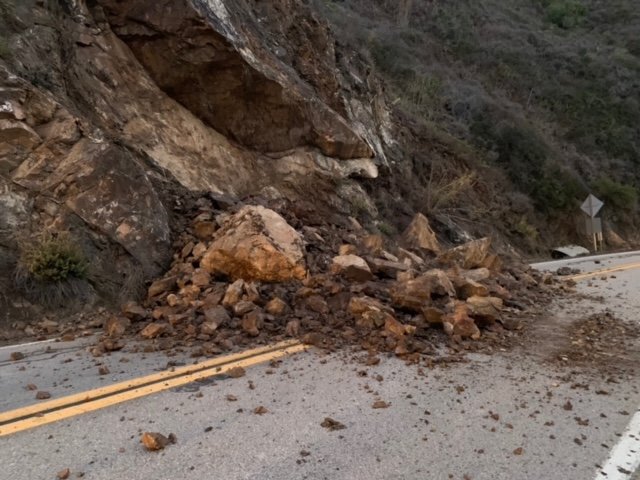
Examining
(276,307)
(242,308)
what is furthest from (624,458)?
(242,308)

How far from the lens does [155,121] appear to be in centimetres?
1020

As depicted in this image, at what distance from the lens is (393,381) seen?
14.4 ft

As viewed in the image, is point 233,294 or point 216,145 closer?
point 233,294

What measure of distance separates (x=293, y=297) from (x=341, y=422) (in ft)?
10.1

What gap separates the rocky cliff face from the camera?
24.2 ft

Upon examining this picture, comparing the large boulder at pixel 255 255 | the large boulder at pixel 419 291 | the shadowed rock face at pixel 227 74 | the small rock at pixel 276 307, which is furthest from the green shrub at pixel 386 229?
the small rock at pixel 276 307

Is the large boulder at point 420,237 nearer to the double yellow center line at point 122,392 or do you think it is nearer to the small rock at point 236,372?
the double yellow center line at point 122,392

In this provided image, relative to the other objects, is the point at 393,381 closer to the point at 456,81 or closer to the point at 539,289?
the point at 539,289

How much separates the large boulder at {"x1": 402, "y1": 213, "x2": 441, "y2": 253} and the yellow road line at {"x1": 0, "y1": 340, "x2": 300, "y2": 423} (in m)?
7.60

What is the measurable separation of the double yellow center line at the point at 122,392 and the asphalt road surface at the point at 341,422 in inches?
4.1

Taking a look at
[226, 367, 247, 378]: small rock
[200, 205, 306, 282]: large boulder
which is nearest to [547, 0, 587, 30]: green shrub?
[200, 205, 306, 282]: large boulder

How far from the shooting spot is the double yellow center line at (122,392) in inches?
134

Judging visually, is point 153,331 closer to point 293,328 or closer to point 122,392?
point 293,328

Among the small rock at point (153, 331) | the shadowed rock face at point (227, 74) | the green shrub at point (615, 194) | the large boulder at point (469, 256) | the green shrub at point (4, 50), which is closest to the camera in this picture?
the small rock at point (153, 331)
